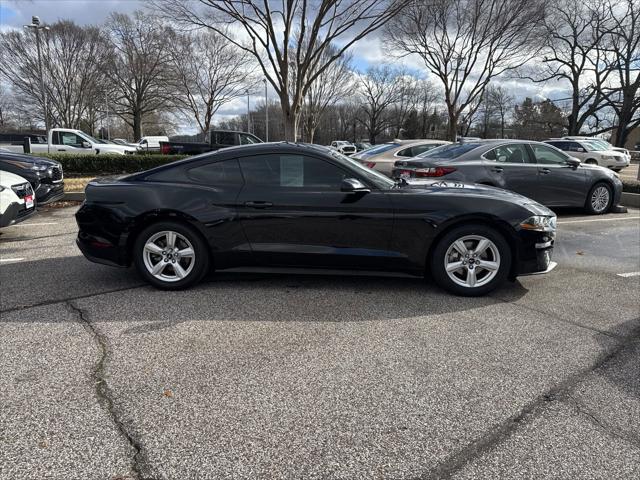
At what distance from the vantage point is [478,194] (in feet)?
14.5

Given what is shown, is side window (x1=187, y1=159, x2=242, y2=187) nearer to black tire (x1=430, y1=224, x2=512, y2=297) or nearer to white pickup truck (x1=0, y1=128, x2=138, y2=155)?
black tire (x1=430, y1=224, x2=512, y2=297)

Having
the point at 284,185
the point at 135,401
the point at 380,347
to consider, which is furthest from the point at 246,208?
the point at 135,401

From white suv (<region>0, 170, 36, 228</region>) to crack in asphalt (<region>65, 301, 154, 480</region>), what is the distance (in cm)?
296

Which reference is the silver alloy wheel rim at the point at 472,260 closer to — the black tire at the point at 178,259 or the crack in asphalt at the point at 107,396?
the black tire at the point at 178,259

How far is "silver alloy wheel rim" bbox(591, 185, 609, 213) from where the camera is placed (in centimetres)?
903

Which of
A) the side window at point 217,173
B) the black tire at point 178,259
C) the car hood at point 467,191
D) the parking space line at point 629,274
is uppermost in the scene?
the side window at point 217,173

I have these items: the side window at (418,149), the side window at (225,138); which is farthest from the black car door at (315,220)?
the side window at (225,138)

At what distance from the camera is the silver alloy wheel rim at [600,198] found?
29.6 ft

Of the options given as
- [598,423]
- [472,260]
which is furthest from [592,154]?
[598,423]

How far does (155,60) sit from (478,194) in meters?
40.6

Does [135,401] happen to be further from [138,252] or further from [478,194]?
[478,194]

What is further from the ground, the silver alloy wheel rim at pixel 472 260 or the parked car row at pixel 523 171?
the parked car row at pixel 523 171

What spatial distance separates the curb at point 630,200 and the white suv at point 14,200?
12.2 metres

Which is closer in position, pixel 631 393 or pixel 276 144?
pixel 631 393
